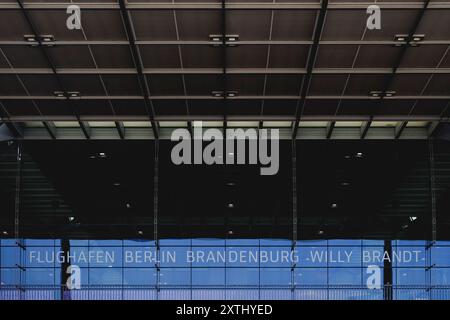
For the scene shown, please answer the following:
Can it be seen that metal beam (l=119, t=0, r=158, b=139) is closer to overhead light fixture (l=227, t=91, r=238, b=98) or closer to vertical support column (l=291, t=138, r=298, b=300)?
overhead light fixture (l=227, t=91, r=238, b=98)

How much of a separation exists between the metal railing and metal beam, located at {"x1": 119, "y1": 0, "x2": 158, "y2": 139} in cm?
828

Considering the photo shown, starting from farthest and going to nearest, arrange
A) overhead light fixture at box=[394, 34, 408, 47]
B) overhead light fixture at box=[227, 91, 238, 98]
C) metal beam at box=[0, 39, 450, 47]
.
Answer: overhead light fixture at box=[227, 91, 238, 98], metal beam at box=[0, 39, 450, 47], overhead light fixture at box=[394, 34, 408, 47]

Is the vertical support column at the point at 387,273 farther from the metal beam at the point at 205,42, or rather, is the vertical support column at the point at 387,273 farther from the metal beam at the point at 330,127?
the metal beam at the point at 205,42

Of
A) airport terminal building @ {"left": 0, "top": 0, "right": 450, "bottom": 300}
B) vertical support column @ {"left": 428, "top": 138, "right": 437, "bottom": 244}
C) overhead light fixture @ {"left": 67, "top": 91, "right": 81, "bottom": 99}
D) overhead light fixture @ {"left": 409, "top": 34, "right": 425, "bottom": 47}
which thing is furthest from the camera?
vertical support column @ {"left": 428, "top": 138, "right": 437, "bottom": 244}

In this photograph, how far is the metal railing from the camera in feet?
139

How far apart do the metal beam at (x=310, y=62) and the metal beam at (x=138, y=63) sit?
23.6 feet

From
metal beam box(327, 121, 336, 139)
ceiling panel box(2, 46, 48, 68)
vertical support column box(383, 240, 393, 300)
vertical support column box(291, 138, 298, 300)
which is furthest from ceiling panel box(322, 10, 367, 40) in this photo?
vertical support column box(383, 240, 393, 300)

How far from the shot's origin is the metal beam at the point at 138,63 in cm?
3161

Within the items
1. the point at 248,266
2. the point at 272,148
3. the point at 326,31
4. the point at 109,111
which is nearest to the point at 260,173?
the point at 272,148

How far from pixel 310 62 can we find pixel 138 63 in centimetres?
739

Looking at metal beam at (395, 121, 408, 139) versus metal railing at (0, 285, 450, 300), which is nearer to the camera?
metal railing at (0, 285, 450, 300)

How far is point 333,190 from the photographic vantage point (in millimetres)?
43844
